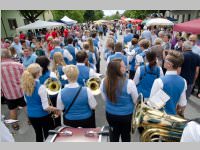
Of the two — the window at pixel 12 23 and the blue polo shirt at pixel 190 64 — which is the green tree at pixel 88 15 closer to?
the window at pixel 12 23

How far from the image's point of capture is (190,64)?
15.2ft

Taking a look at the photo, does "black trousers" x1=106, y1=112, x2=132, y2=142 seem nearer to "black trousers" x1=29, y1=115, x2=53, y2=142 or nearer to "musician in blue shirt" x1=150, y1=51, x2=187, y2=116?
"musician in blue shirt" x1=150, y1=51, x2=187, y2=116

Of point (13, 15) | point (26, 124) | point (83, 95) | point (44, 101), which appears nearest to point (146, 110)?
point (83, 95)

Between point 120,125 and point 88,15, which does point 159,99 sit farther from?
point 88,15

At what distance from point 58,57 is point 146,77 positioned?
1818 millimetres

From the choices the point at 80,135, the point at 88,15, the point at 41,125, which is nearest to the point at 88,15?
the point at 88,15

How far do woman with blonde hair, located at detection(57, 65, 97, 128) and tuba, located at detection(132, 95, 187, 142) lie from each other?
0.66 metres

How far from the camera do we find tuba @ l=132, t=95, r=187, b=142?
2.29 meters

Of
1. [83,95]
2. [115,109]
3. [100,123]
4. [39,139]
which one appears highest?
[83,95]

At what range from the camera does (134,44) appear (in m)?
6.39

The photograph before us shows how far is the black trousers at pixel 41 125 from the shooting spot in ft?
11.0

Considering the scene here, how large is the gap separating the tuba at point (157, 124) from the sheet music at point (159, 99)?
4.8 inches

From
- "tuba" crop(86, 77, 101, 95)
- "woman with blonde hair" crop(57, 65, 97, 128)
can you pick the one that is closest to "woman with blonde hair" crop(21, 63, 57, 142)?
"woman with blonde hair" crop(57, 65, 97, 128)

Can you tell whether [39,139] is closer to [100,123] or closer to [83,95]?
[83,95]
